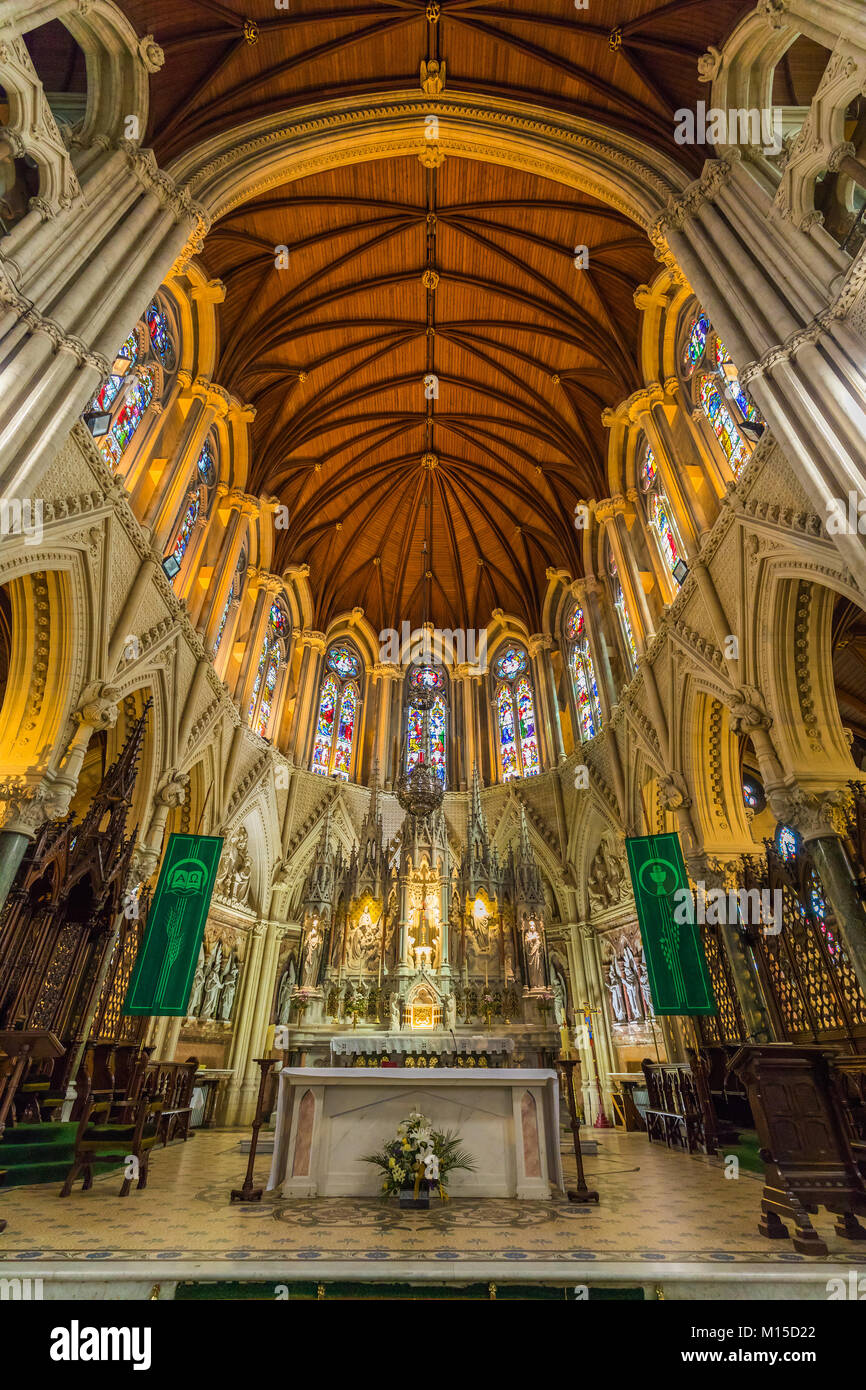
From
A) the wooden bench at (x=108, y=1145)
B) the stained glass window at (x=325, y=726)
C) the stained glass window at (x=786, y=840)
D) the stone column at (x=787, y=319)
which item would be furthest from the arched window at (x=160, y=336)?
the stained glass window at (x=786, y=840)

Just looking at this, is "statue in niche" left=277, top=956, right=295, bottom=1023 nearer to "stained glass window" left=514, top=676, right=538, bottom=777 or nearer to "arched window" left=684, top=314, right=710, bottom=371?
"stained glass window" left=514, top=676, right=538, bottom=777

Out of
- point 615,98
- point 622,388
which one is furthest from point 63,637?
point 615,98

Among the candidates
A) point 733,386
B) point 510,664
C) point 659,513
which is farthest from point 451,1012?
point 733,386

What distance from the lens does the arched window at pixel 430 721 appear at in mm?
23681

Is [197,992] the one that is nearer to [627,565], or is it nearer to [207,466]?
[207,466]

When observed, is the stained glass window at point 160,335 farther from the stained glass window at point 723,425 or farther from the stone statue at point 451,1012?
the stone statue at point 451,1012

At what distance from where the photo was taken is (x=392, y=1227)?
5281mm

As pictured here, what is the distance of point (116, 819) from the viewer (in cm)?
1112

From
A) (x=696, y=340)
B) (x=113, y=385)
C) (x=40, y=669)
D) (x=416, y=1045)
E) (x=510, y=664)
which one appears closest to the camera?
(x=40, y=669)

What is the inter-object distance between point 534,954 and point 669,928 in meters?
4.37

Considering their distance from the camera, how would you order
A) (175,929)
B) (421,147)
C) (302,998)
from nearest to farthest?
(175,929) < (302,998) < (421,147)

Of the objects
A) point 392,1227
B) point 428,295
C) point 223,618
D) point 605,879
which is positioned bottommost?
point 392,1227
